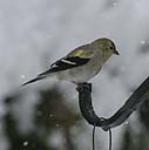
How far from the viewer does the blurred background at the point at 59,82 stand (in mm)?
1998

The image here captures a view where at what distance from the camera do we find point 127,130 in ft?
6.65

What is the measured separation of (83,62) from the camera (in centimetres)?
142

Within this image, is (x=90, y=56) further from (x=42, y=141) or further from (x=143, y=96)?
(x=42, y=141)

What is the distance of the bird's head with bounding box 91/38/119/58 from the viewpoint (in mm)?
1330

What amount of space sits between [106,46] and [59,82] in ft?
2.29

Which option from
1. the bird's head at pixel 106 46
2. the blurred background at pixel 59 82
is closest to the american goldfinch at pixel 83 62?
the bird's head at pixel 106 46

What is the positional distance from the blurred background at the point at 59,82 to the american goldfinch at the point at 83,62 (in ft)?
1.84

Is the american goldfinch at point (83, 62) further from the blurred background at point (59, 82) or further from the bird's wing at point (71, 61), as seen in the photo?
the blurred background at point (59, 82)

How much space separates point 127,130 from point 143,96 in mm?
1047

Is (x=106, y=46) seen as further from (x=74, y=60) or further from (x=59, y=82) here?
(x=59, y=82)

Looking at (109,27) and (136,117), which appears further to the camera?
(109,27)

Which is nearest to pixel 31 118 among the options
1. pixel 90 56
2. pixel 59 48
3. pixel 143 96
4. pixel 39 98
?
pixel 39 98

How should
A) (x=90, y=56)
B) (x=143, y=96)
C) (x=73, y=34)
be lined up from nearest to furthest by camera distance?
1. (x=143, y=96)
2. (x=90, y=56)
3. (x=73, y=34)

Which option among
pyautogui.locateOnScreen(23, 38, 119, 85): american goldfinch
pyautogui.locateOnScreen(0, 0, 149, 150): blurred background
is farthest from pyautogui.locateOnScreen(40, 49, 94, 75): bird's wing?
pyautogui.locateOnScreen(0, 0, 149, 150): blurred background
